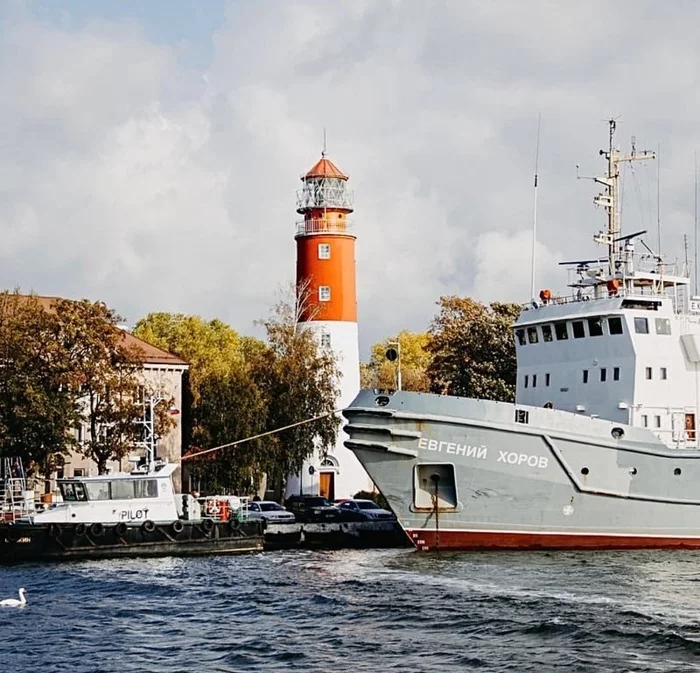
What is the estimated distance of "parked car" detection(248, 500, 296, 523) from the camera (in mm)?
51469

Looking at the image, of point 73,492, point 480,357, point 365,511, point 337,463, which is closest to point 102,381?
point 365,511

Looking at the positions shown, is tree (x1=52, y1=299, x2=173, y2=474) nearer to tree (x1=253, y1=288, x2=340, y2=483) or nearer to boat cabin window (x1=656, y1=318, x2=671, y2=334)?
tree (x1=253, y1=288, x2=340, y2=483)

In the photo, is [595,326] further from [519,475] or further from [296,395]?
[296,395]

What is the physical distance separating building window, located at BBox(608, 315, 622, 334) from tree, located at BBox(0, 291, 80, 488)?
23.7 meters

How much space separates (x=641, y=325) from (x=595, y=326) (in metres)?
1.48

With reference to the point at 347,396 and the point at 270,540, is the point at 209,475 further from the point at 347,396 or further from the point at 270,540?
the point at 270,540

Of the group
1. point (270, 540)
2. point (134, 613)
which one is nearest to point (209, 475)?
point (270, 540)

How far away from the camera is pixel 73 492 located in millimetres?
43594

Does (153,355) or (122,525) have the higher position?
(153,355)

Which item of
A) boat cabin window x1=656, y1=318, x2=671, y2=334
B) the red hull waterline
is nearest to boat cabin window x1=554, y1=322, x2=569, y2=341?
boat cabin window x1=656, y1=318, x2=671, y2=334

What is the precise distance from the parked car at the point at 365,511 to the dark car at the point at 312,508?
18.7 inches

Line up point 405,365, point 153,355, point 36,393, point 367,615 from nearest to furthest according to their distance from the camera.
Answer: point 367,615, point 36,393, point 153,355, point 405,365

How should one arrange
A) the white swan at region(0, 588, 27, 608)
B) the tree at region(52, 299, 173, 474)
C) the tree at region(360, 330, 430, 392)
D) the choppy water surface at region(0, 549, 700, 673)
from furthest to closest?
1. the tree at region(360, 330, 430, 392)
2. the tree at region(52, 299, 173, 474)
3. the white swan at region(0, 588, 27, 608)
4. the choppy water surface at region(0, 549, 700, 673)

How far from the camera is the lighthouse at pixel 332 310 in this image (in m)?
66.1
